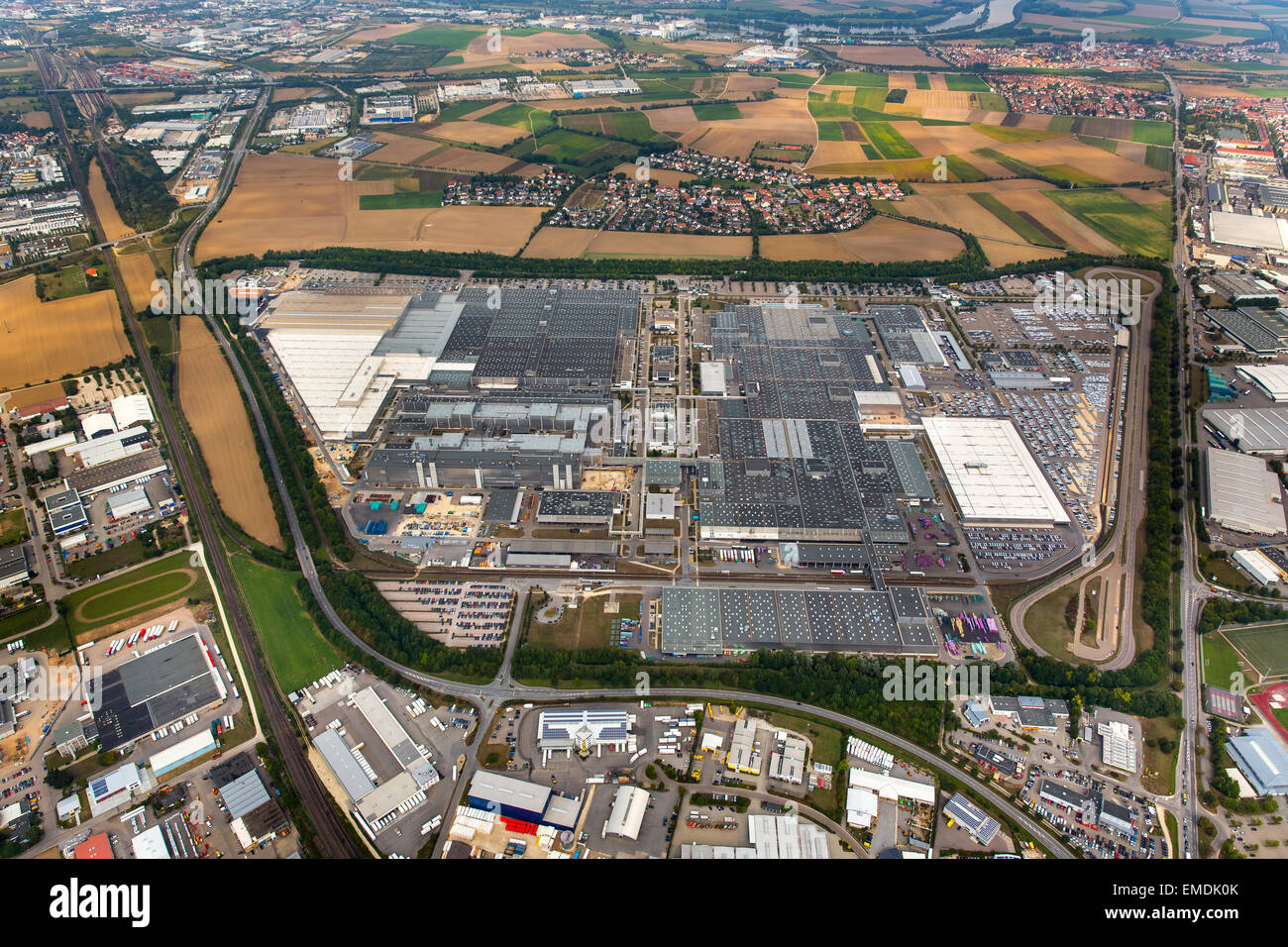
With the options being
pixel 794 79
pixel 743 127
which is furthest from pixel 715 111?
pixel 794 79

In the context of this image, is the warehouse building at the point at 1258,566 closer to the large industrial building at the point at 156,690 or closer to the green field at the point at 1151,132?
the large industrial building at the point at 156,690

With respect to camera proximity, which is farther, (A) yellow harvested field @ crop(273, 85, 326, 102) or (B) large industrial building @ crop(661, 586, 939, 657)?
(A) yellow harvested field @ crop(273, 85, 326, 102)

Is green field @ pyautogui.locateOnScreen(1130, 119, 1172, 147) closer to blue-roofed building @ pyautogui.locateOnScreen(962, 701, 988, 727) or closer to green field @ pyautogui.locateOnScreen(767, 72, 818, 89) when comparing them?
green field @ pyautogui.locateOnScreen(767, 72, 818, 89)

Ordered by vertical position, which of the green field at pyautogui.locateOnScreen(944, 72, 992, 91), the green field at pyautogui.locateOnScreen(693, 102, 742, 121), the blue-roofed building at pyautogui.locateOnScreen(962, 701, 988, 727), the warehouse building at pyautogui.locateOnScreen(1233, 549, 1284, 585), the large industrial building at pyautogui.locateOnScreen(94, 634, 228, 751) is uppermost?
the green field at pyautogui.locateOnScreen(944, 72, 992, 91)

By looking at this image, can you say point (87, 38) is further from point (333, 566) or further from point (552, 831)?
point (552, 831)

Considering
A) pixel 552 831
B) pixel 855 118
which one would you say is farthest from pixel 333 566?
pixel 855 118

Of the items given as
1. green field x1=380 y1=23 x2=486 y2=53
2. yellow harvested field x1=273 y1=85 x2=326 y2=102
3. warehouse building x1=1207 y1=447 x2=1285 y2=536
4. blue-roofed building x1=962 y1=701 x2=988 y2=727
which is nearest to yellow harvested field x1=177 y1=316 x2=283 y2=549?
blue-roofed building x1=962 y1=701 x2=988 y2=727
